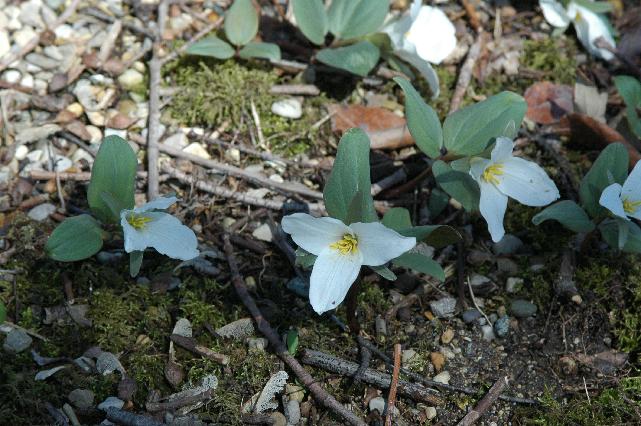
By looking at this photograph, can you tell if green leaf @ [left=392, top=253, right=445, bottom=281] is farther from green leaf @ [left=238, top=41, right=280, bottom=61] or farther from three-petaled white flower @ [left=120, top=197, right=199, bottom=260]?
green leaf @ [left=238, top=41, right=280, bottom=61]

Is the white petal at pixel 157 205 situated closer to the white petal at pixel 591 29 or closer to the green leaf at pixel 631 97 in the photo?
the green leaf at pixel 631 97

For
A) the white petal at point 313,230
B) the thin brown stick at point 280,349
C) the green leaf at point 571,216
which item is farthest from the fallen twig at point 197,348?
the green leaf at point 571,216

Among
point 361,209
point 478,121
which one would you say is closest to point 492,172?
point 478,121

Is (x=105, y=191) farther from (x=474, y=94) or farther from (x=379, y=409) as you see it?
(x=474, y=94)

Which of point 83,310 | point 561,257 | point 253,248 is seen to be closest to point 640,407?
point 561,257

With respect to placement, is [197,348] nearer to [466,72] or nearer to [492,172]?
[492,172]

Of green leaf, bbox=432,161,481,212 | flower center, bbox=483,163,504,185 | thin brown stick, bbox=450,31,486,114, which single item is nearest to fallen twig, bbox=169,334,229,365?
green leaf, bbox=432,161,481,212
